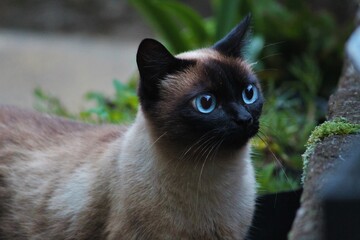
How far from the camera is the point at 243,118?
103 inches

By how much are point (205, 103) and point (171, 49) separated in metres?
3.13

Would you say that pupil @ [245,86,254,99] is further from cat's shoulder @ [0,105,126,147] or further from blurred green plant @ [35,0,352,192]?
blurred green plant @ [35,0,352,192]

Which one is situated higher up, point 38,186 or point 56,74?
point 56,74

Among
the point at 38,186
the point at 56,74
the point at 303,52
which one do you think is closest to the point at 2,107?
the point at 38,186

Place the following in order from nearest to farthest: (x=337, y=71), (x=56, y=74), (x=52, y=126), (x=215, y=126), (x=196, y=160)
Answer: (x=215, y=126) < (x=196, y=160) < (x=52, y=126) < (x=337, y=71) < (x=56, y=74)

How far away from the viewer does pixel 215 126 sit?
266 centimetres

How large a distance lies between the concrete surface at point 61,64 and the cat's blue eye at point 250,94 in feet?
12.7

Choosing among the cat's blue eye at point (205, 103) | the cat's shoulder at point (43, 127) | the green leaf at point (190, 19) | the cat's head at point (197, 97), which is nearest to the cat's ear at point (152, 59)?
the cat's head at point (197, 97)

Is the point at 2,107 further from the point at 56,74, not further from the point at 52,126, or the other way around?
the point at 56,74

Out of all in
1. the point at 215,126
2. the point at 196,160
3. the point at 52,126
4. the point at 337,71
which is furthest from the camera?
the point at 337,71

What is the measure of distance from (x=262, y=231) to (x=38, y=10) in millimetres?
6059

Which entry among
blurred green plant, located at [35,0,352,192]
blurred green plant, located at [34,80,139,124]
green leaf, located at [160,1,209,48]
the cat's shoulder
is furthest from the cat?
green leaf, located at [160,1,209,48]

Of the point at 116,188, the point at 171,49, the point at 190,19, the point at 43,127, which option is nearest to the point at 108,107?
the point at 171,49

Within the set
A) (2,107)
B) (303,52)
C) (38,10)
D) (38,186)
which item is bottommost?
(303,52)
